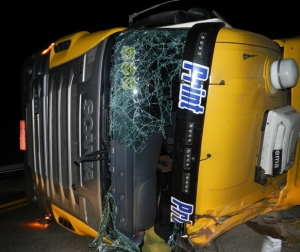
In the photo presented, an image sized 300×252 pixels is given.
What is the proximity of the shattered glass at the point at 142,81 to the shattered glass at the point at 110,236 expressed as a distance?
1.52 feet

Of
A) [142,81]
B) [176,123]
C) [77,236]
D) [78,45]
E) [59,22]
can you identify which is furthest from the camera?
[59,22]

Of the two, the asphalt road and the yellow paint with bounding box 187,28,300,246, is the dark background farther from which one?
the yellow paint with bounding box 187,28,300,246

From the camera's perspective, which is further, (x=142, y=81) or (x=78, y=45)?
(x=78, y=45)

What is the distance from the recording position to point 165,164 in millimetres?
2762

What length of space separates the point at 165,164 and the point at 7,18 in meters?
20.5

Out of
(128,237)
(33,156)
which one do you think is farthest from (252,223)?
(33,156)

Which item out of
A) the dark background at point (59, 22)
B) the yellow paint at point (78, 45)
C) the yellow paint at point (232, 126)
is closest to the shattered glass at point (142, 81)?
the yellow paint at point (78, 45)

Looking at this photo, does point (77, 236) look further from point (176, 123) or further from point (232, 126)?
point (232, 126)

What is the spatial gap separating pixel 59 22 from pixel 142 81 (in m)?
22.4

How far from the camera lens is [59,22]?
22.5 metres

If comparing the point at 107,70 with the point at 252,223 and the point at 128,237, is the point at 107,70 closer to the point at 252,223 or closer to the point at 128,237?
the point at 128,237

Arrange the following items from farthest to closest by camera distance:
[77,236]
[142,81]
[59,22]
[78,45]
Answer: [59,22], [77,236], [78,45], [142,81]

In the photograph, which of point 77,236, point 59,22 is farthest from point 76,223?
point 59,22

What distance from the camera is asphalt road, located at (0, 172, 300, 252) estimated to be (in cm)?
266
